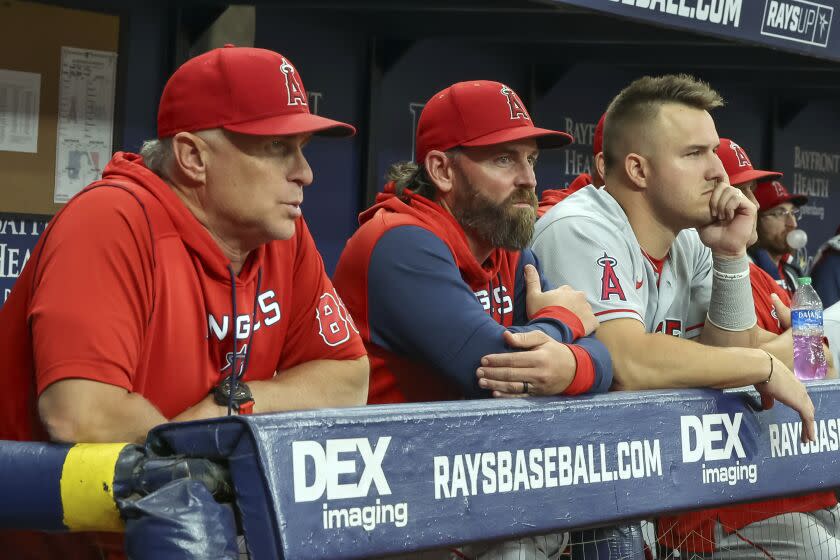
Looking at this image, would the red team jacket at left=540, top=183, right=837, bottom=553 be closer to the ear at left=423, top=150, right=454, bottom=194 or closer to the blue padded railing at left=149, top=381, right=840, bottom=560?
the blue padded railing at left=149, top=381, right=840, bottom=560

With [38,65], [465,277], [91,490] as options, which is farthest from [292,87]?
[38,65]

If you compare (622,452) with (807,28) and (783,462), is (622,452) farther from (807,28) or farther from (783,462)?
(807,28)

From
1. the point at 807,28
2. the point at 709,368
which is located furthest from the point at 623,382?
the point at 807,28

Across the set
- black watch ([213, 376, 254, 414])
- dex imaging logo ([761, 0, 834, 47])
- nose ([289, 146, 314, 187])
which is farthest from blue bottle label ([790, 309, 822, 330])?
dex imaging logo ([761, 0, 834, 47])

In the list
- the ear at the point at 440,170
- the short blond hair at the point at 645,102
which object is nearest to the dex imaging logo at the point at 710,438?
the ear at the point at 440,170

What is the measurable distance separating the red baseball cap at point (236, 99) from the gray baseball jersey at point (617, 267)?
2.59 feet

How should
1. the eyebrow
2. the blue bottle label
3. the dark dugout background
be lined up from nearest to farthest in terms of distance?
the eyebrow, the blue bottle label, the dark dugout background

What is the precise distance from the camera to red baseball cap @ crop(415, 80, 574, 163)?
273 cm

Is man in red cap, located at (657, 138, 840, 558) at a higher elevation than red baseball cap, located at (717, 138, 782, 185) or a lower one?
lower

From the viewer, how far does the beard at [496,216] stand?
267cm

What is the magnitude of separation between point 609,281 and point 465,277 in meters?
0.31

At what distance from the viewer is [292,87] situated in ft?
7.27

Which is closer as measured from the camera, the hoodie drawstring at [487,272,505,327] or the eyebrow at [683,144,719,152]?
the hoodie drawstring at [487,272,505,327]

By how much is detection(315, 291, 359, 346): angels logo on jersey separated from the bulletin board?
1.97m
